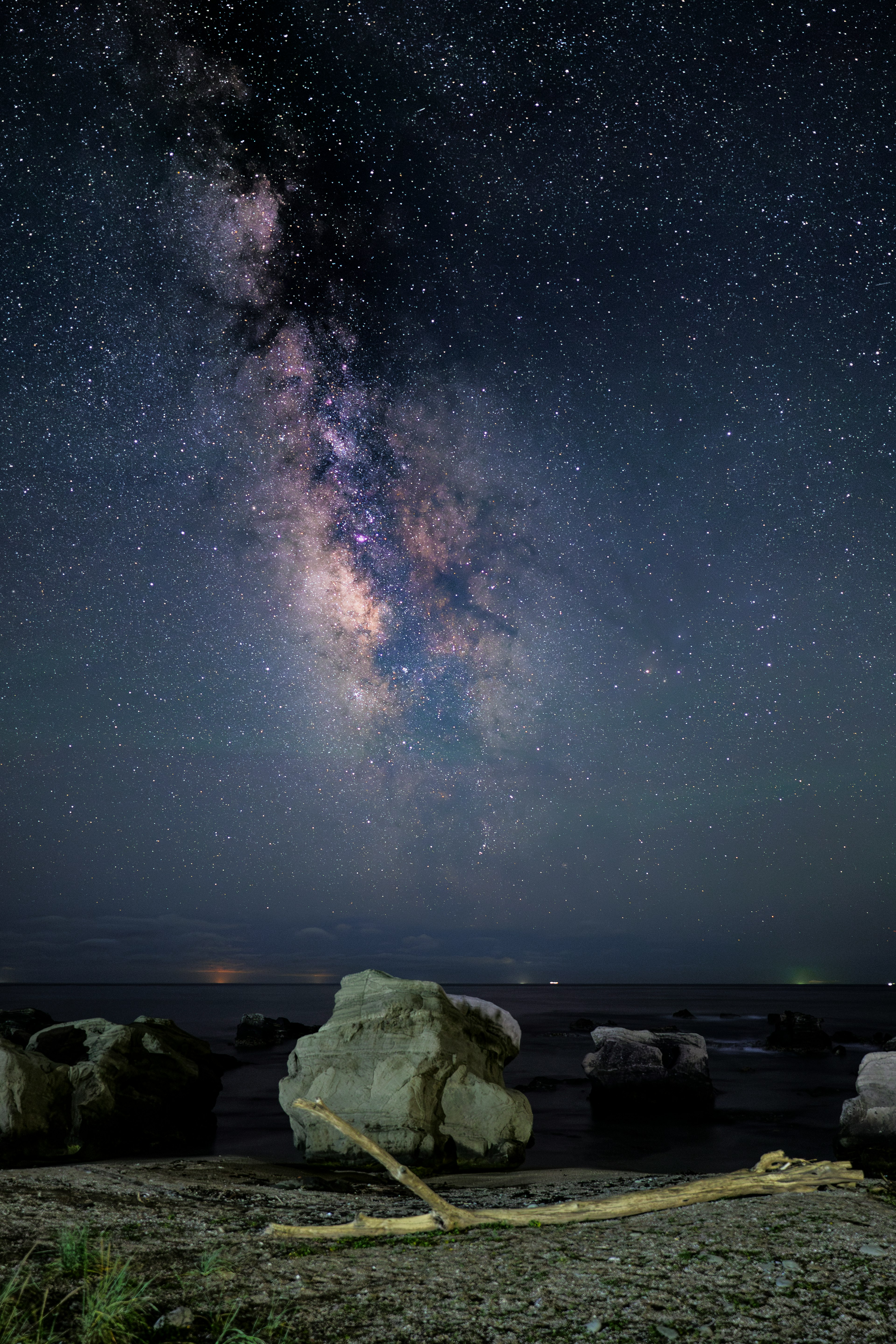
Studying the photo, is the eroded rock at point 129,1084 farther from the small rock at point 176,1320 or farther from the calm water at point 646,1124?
the small rock at point 176,1320

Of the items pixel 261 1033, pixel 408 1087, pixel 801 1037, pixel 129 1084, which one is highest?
pixel 408 1087

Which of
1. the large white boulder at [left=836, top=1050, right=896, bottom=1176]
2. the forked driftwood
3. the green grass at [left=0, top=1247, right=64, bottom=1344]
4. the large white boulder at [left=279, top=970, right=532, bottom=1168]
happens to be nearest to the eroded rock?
the large white boulder at [left=279, top=970, right=532, bottom=1168]

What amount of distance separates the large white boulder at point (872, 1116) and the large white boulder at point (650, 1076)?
9716mm

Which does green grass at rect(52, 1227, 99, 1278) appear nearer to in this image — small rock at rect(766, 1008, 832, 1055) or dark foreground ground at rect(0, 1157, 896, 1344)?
dark foreground ground at rect(0, 1157, 896, 1344)

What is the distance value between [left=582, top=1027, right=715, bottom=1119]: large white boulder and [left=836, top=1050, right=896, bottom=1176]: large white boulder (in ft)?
31.9

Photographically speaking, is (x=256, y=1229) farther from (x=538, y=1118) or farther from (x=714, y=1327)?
(x=538, y=1118)

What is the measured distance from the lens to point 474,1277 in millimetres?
6750

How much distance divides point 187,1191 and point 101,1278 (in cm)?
736

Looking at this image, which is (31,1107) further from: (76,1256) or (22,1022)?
(22,1022)

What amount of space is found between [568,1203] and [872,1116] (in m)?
16.0

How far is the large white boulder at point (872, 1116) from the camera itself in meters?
20.2

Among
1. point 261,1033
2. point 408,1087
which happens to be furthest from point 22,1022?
Answer: point 408,1087

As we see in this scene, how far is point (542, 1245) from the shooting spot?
7836 mm

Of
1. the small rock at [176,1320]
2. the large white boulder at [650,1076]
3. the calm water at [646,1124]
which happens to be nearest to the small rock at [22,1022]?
the calm water at [646,1124]
